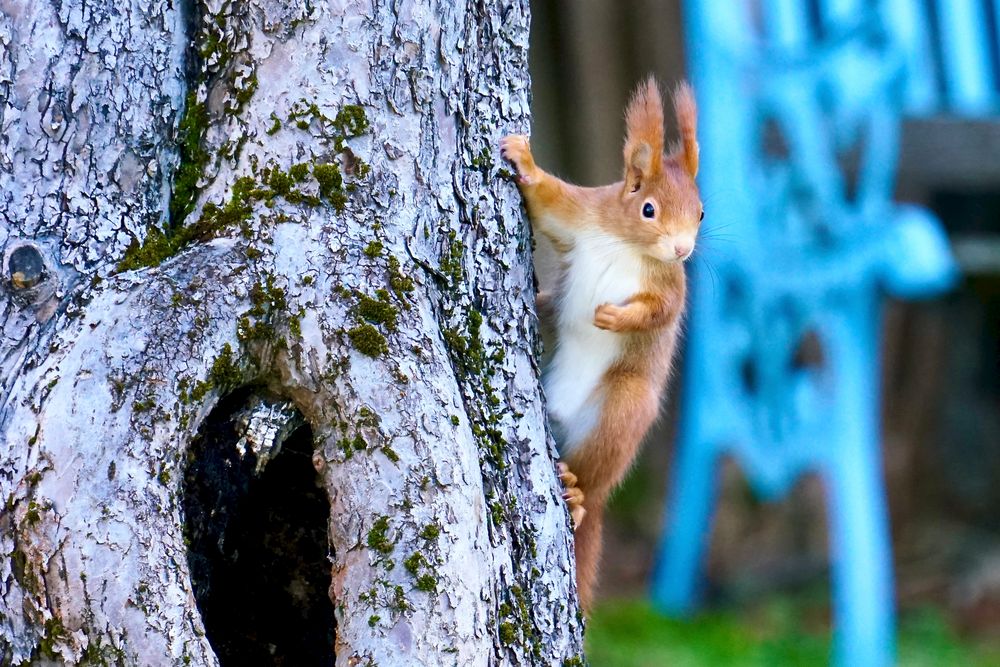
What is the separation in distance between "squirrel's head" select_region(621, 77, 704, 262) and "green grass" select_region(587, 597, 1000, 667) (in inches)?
75.1

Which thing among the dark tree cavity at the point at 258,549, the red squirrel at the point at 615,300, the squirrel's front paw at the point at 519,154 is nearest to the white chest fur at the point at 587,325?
the red squirrel at the point at 615,300

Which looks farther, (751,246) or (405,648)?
(751,246)

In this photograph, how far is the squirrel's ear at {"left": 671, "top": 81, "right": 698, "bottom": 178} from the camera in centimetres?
199

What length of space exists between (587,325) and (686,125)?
363mm

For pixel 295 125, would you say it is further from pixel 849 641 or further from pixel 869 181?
pixel 849 641

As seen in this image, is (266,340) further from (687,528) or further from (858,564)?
(687,528)

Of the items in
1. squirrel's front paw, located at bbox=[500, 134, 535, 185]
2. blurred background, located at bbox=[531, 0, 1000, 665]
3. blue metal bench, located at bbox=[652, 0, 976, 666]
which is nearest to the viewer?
squirrel's front paw, located at bbox=[500, 134, 535, 185]

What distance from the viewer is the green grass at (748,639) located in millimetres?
3789

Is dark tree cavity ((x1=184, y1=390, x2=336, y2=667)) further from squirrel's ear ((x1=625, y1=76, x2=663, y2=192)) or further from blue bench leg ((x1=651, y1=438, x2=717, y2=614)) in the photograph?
blue bench leg ((x1=651, y1=438, x2=717, y2=614))

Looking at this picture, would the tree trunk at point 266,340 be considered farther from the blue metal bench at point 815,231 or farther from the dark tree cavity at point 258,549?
the blue metal bench at point 815,231

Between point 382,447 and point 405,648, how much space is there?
230 millimetres

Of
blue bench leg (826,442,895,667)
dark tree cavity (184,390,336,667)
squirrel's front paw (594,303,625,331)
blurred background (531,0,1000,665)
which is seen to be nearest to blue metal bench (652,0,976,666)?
blue bench leg (826,442,895,667)

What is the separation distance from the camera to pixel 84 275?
157cm

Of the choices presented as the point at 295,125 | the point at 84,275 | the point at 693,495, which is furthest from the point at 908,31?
the point at 84,275
